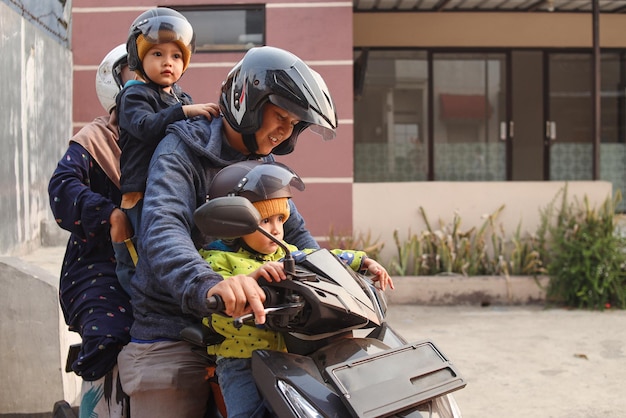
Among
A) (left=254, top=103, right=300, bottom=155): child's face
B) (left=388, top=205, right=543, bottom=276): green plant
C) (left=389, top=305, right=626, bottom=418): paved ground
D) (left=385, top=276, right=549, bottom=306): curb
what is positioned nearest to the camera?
(left=254, top=103, right=300, bottom=155): child's face

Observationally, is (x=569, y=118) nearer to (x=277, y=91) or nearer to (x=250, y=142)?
(x=250, y=142)

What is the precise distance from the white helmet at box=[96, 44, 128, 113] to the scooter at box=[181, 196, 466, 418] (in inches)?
52.1

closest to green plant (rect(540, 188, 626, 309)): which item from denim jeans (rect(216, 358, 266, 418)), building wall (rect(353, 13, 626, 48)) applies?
building wall (rect(353, 13, 626, 48))

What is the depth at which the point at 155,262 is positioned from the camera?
187cm

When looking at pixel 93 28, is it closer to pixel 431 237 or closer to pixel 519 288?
pixel 431 237

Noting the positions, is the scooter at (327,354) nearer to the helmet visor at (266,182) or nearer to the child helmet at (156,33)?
the helmet visor at (266,182)

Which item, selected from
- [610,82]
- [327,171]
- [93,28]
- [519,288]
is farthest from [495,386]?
[610,82]

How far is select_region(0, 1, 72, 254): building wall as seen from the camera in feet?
16.9

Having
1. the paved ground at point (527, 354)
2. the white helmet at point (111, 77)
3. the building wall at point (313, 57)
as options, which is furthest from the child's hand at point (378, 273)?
the building wall at point (313, 57)

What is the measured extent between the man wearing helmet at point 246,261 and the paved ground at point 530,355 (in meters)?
2.60

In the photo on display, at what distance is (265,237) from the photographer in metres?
1.99

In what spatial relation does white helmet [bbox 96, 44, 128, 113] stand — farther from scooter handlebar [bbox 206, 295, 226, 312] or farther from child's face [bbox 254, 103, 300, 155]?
scooter handlebar [bbox 206, 295, 226, 312]

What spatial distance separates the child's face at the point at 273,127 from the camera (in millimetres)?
2098

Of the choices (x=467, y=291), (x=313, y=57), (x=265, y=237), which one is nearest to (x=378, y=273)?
(x=265, y=237)
